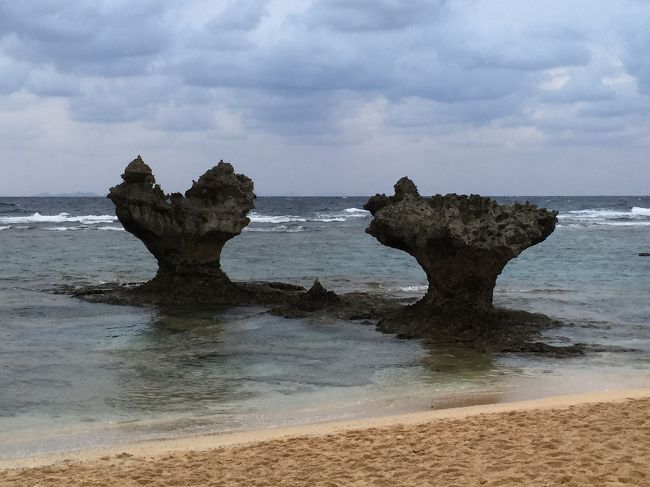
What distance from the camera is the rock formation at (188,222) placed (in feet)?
68.1

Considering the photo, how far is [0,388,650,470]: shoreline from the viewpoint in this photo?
8875mm

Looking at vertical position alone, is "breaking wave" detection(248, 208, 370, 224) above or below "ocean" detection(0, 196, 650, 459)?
above

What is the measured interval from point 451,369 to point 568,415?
382 cm

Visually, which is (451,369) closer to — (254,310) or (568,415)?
(568,415)

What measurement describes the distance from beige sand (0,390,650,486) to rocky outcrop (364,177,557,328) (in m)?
6.45

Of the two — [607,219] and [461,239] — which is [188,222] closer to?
[461,239]

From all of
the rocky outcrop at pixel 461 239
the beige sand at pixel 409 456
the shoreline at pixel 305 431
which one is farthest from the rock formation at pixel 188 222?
the beige sand at pixel 409 456

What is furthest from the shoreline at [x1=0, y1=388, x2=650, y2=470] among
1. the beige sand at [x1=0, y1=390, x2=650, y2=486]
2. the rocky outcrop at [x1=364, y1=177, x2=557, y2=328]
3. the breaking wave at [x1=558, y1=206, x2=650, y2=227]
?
the breaking wave at [x1=558, y1=206, x2=650, y2=227]

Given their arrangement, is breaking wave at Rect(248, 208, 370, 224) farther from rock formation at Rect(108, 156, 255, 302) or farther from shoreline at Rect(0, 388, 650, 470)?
shoreline at Rect(0, 388, 650, 470)

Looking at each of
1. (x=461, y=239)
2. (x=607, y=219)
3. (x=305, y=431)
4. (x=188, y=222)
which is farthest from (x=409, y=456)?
(x=607, y=219)

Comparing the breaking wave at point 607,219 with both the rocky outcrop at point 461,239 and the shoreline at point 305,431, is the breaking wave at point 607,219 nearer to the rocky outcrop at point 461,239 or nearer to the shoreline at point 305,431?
the rocky outcrop at point 461,239

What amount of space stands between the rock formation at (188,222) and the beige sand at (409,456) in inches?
457

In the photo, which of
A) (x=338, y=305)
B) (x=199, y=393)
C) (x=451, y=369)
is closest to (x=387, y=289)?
(x=338, y=305)

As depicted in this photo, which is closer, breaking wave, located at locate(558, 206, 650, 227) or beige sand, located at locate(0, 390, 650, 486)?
beige sand, located at locate(0, 390, 650, 486)
